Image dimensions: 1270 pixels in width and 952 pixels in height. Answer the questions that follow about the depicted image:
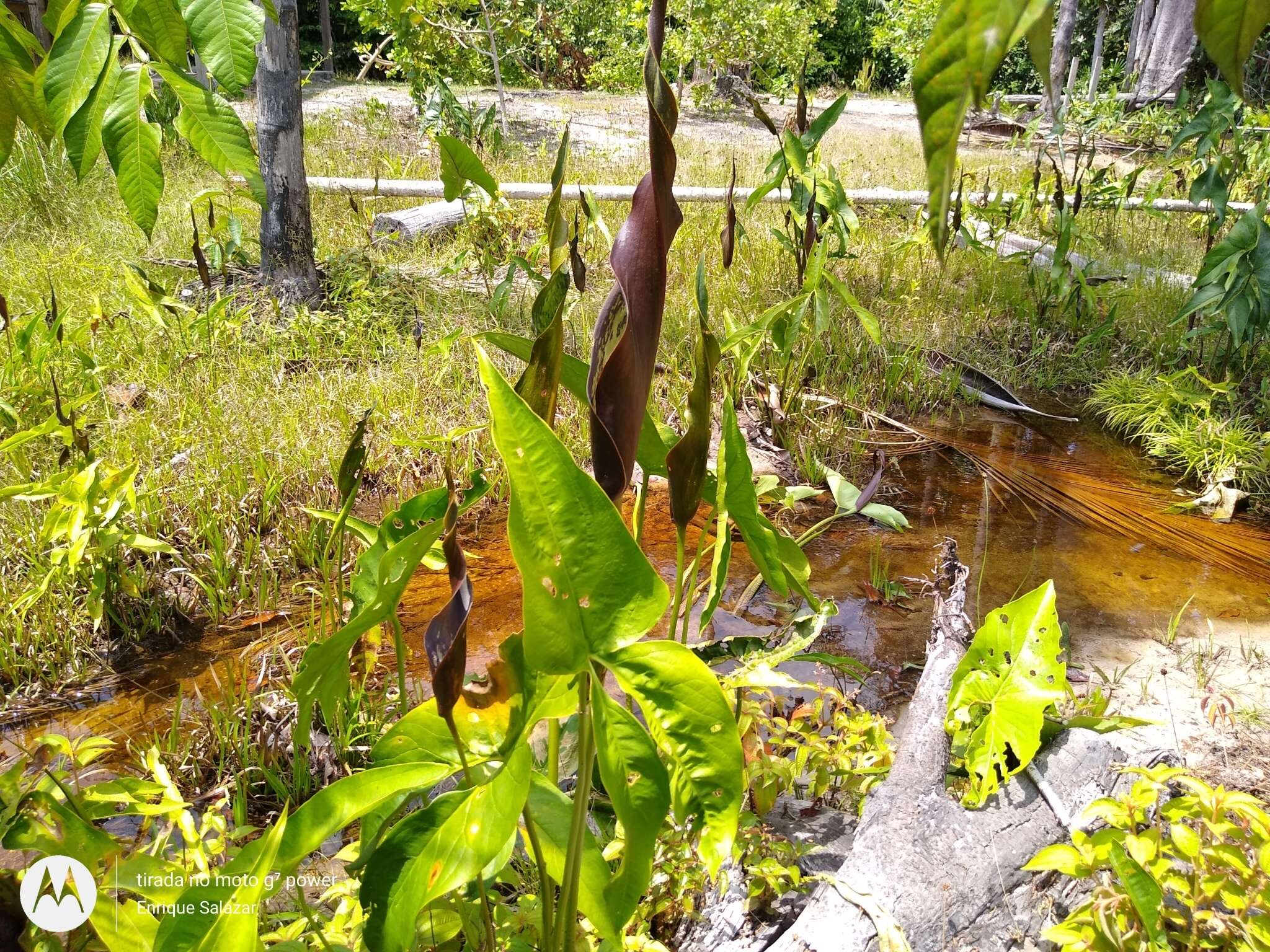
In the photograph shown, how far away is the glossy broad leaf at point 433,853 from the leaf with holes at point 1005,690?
2.75 ft

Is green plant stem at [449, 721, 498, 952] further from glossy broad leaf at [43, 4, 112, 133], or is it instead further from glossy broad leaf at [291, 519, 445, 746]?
glossy broad leaf at [43, 4, 112, 133]

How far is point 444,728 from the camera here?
783 millimetres

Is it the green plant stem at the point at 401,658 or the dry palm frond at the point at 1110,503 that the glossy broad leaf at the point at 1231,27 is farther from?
the dry palm frond at the point at 1110,503

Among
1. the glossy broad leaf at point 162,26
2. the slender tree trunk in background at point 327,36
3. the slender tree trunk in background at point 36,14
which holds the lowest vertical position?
the glossy broad leaf at point 162,26

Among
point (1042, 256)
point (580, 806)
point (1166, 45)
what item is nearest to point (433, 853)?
point (580, 806)

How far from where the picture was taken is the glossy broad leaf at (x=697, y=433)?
74 cm

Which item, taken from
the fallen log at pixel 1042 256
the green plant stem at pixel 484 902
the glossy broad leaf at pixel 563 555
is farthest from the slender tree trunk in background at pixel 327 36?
the glossy broad leaf at pixel 563 555

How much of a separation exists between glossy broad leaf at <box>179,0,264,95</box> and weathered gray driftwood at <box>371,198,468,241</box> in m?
3.97

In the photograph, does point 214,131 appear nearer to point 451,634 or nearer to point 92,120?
point 92,120

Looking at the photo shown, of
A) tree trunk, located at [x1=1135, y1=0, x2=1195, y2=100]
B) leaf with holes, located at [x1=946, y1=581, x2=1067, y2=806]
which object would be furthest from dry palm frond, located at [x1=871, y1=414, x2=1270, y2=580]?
tree trunk, located at [x1=1135, y1=0, x2=1195, y2=100]

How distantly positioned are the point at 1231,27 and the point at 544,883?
2.71ft

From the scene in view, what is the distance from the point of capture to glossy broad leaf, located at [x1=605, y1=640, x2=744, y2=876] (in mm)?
574

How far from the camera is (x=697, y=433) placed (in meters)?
0.74

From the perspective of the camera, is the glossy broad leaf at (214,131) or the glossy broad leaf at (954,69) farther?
the glossy broad leaf at (214,131)
